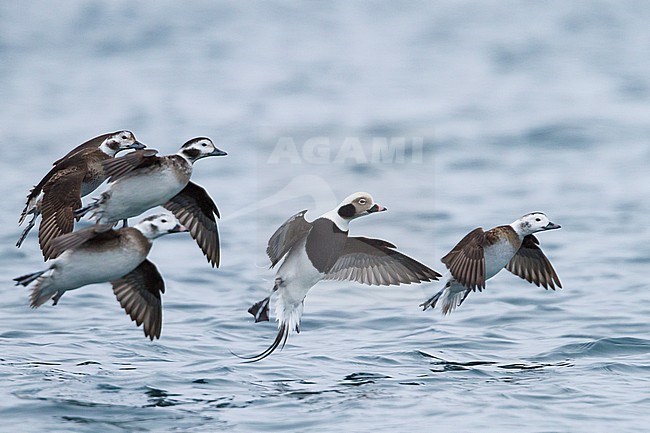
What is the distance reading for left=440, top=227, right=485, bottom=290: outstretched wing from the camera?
7340 mm

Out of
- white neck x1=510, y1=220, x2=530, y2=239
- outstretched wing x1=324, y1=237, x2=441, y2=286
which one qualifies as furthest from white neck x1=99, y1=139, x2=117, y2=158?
white neck x1=510, y1=220, x2=530, y2=239

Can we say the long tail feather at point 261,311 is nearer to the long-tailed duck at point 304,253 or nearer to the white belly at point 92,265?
the long-tailed duck at point 304,253

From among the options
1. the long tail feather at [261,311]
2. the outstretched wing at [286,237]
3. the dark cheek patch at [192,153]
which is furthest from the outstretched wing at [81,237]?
the outstretched wing at [286,237]

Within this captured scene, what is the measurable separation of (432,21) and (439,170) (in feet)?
27.5

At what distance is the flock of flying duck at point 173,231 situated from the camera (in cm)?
602

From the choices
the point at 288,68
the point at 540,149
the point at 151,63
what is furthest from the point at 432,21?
the point at 540,149

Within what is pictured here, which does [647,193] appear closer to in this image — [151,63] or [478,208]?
[478,208]

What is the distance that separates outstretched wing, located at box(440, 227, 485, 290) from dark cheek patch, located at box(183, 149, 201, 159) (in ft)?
5.87

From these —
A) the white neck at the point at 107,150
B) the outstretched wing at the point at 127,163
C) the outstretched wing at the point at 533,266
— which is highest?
the white neck at the point at 107,150

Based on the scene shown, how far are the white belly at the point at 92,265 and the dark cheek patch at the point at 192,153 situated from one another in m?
0.82

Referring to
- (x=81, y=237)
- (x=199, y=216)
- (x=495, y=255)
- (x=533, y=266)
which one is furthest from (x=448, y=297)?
(x=81, y=237)

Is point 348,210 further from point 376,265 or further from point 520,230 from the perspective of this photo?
point 520,230

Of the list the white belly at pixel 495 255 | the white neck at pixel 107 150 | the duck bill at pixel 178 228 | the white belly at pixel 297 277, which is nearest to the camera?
the duck bill at pixel 178 228

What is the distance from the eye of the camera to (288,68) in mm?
20844
